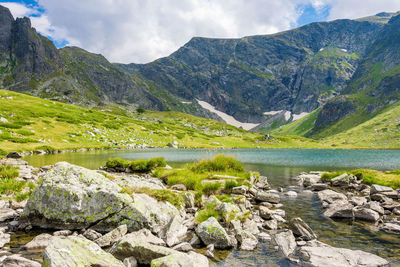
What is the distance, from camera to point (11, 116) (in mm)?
92438

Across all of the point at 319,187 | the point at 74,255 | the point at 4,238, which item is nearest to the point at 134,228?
the point at 74,255

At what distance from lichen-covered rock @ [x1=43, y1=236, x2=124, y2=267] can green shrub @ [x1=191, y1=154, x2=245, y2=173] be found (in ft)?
67.2

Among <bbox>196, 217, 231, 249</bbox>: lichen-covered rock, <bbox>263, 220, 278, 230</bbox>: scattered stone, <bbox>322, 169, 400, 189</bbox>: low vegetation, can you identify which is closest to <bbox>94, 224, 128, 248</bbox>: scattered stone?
<bbox>196, 217, 231, 249</bbox>: lichen-covered rock

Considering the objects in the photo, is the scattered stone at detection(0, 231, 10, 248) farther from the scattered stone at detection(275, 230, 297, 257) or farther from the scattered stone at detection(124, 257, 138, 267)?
the scattered stone at detection(275, 230, 297, 257)

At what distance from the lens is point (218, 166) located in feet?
94.5

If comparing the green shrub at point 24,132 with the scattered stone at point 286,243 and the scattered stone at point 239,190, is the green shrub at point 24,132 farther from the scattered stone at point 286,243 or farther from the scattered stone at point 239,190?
the scattered stone at point 286,243

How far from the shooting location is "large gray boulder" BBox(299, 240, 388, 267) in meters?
8.64

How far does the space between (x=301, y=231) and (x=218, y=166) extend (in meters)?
17.5

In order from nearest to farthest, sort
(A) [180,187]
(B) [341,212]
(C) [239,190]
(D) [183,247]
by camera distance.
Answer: (D) [183,247], (B) [341,212], (C) [239,190], (A) [180,187]

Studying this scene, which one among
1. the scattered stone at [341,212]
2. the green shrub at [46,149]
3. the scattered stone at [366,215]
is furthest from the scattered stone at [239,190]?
the green shrub at [46,149]

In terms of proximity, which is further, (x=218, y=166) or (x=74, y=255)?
(x=218, y=166)

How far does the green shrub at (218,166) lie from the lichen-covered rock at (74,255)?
806 inches

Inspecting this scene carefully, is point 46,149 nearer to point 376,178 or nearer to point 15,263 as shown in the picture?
point 15,263

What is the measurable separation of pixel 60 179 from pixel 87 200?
1.95 metres
